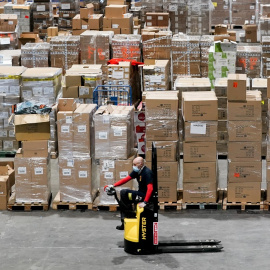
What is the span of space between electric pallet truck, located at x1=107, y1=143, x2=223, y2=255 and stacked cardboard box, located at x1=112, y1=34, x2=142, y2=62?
753cm

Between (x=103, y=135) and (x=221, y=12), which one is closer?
(x=103, y=135)

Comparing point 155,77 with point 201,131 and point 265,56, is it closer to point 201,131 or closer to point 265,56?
point 265,56

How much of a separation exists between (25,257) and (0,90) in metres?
5.73

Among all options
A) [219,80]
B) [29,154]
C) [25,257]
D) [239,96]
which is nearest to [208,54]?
[219,80]

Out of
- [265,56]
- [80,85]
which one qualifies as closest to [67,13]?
[265,56]

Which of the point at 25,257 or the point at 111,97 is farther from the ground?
the point at 111,97

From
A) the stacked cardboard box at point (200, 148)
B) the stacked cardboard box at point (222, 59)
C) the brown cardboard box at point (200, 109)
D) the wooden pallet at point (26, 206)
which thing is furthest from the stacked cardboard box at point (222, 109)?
the wooden pallet at point (26, 206)

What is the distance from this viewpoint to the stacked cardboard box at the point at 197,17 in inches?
920

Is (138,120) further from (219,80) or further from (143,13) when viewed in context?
(143,13)

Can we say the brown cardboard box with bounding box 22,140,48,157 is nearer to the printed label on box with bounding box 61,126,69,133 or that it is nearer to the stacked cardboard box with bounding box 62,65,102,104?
the printed label on box with bounding box 61,126,69,133

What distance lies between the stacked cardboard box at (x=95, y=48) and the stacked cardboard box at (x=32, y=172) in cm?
582

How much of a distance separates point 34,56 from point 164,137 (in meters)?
6.51

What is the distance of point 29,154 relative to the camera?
12.7m

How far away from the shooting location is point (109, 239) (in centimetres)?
1145
